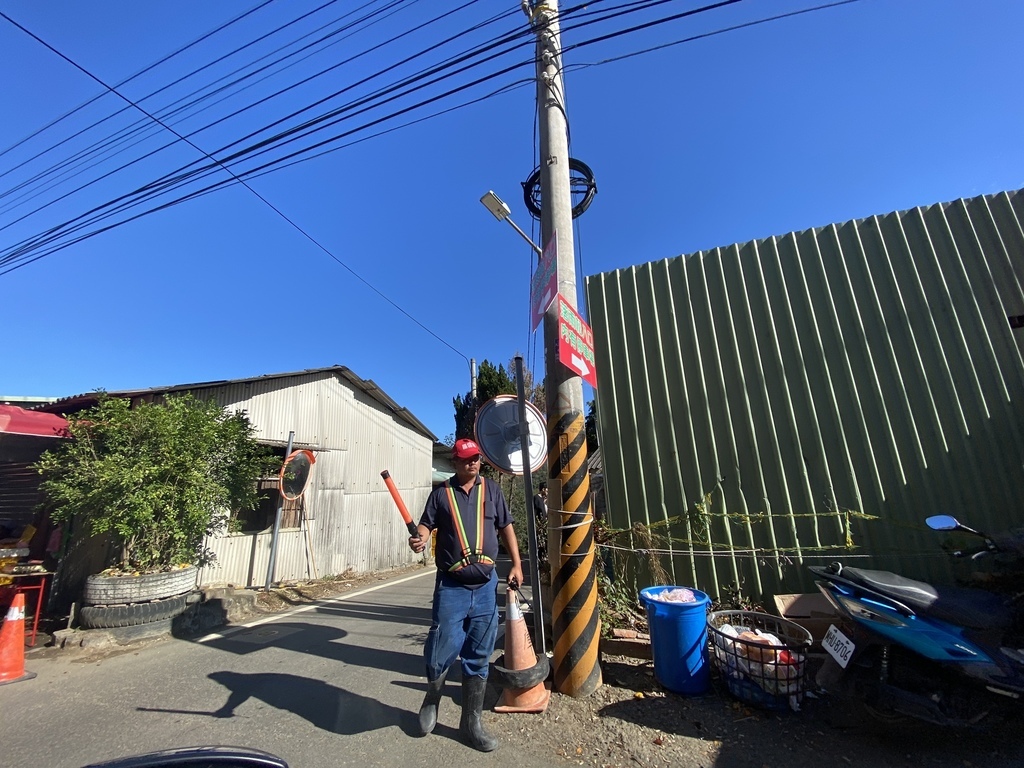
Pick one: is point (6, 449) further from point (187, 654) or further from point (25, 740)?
point (25, 740)

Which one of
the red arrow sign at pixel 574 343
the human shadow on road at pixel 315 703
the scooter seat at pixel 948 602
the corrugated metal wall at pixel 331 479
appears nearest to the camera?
the scooter seat at pixel 948 602

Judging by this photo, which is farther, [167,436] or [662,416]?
[167,436]

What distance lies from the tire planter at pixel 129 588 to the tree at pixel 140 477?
37 cm

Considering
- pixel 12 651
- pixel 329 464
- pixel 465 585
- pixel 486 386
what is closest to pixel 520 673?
pixel 465 585

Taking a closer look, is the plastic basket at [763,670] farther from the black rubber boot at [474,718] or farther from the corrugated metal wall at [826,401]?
the black rubber boot at [474,718]

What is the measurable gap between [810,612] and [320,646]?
518 centimetres

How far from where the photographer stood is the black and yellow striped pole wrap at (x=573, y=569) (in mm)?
3549

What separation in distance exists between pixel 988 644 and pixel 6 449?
10.7m

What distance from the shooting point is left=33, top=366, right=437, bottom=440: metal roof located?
7.37m

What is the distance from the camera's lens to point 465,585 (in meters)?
3.18

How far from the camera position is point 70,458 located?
6.00m

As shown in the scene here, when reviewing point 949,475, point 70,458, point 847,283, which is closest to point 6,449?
point 70,458

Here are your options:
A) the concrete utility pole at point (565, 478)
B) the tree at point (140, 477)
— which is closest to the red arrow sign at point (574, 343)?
the concrete utility pole at point (565, 478)

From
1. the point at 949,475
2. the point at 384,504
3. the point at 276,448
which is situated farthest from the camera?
the point at 384,504
